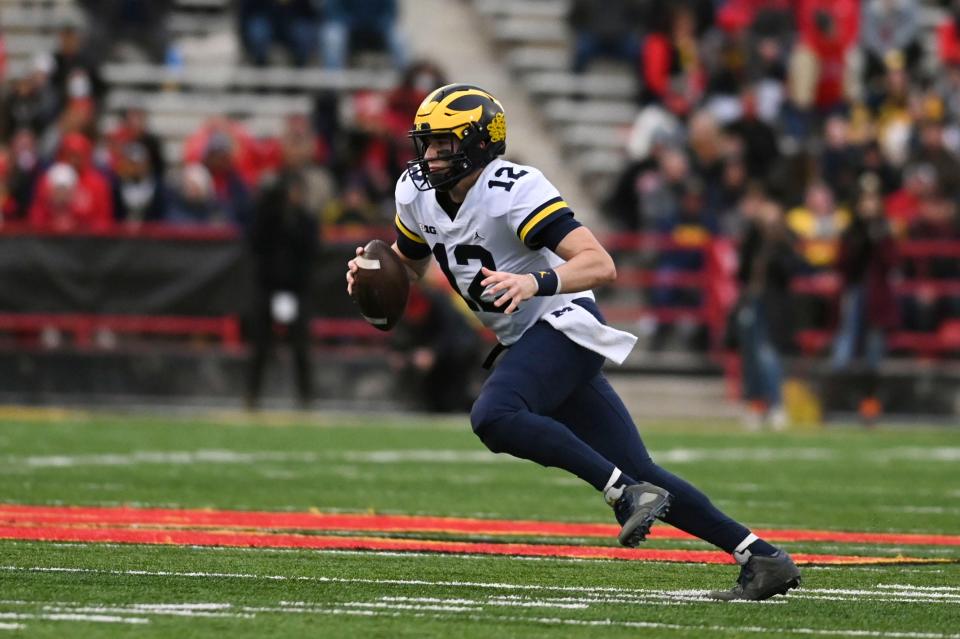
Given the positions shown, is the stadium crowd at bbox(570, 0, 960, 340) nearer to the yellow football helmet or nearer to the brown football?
the brown football

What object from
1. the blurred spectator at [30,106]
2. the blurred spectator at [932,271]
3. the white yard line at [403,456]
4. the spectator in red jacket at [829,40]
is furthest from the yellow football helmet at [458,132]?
the spectator in red jacket at [829,40]

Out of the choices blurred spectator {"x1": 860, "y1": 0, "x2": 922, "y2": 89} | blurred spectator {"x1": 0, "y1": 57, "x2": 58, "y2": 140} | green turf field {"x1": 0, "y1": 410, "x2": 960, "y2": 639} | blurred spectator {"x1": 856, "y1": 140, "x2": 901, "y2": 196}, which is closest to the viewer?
green turf field {"x1": 0, "y1": 410, "x2": 960, "y2": 639}

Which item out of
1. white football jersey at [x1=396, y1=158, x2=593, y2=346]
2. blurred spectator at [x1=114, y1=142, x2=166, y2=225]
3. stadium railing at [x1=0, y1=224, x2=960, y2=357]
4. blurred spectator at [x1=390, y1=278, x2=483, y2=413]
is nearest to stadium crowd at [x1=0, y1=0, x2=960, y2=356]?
blurred spectator at [x1=114, y1=142, x2=166, y2=225]

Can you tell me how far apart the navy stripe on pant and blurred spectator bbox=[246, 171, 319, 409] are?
10.6m

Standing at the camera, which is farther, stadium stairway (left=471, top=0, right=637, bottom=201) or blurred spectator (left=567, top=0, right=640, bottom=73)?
blurred spectator (left=567, top=0, right=640, bottom=73)

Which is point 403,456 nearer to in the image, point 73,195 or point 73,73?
point 73,195

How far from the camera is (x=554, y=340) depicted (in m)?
7.29

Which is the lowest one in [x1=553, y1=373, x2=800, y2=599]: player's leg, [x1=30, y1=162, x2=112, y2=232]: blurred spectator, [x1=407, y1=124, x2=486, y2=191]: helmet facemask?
[x1=30, y1=162, x2=112, y2=232]: blurred spectator

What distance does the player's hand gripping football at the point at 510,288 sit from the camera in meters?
6.90

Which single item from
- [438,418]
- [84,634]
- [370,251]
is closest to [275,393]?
[438,418]

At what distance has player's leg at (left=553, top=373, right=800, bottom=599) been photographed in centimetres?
701

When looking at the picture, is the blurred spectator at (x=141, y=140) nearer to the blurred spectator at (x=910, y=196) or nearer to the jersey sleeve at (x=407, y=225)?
the blurred spectator at (x=910, y=196)

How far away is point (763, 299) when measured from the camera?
17.6 meters

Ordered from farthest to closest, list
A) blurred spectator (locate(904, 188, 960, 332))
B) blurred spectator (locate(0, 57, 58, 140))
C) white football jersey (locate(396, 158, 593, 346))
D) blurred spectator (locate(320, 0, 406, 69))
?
blurred spectator (locate(320, 0, 406, 69)) → blurred spectator (locate(0, 57, 58, 140)) → blurred spectator (locate(904, 188, 960, 332)) → white football jersey (locate(396, 158, 593, 346))
